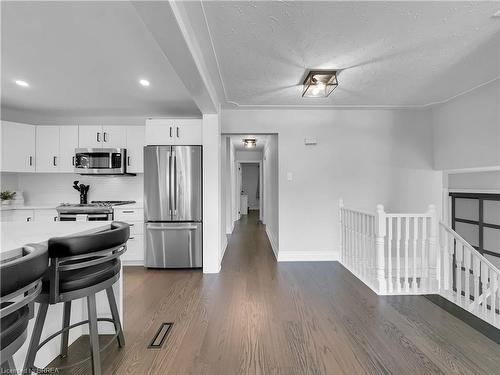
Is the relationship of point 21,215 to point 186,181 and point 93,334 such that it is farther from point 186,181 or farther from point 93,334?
point 93,334

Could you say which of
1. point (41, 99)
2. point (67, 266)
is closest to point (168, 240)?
point (67, 266)

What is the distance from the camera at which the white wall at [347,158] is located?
13.1 feet

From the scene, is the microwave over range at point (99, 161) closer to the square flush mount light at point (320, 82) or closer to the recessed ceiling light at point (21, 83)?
the recessed ceiling light at point (21, 83)

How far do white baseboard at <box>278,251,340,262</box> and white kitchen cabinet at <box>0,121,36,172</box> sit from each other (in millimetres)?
4137

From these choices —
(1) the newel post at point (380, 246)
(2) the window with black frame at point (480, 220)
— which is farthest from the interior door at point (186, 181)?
(2) the window with black frame at point (480, 220)

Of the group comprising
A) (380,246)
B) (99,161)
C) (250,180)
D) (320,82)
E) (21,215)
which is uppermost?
(320,82)

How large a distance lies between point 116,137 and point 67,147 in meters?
0.78

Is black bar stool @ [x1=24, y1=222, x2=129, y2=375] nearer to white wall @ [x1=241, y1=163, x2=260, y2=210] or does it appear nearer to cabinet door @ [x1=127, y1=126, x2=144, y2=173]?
cabinet door @ [x1=127, y1=126, x2=144, y2=173]

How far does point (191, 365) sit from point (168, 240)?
6.76ft

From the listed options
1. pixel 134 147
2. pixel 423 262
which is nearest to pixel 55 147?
pixel 134 147

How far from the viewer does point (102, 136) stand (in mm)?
3922

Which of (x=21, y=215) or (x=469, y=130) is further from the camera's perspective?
(x=21, y=215)

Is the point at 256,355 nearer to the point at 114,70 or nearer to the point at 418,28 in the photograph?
the point at 418,28

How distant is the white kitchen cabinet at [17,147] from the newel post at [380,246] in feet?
16.3
